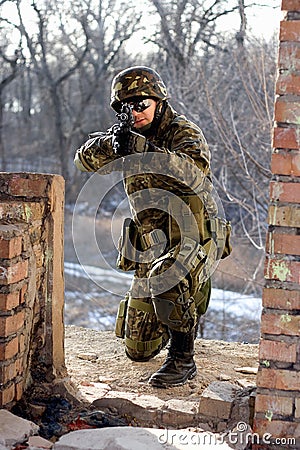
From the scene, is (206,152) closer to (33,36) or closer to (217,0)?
(217,0)

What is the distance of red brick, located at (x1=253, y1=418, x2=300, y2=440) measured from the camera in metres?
2.71

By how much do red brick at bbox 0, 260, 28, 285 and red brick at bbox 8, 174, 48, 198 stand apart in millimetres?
413

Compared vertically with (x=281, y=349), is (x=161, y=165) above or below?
above

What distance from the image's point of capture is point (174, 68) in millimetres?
9758

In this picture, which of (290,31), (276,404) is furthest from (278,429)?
(290,31)

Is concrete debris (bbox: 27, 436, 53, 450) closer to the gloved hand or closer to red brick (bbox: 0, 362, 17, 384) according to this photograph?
red brick (bbox: 0, 362, 17, 384)

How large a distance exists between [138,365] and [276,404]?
1497 mm

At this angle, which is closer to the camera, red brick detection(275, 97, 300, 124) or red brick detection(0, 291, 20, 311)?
red brick detection(275, 97, 300, 124)

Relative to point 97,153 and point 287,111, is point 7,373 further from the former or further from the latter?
point 287,111

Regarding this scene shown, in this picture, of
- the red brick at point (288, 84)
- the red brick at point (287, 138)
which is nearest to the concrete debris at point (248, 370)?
the red brick at point (287, 138)

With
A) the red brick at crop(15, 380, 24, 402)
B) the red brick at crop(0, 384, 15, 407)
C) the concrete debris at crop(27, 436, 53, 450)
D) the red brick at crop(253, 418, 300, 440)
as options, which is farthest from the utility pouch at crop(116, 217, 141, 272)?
the red brick at crop(253, 418, 300, 440)

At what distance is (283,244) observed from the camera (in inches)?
104

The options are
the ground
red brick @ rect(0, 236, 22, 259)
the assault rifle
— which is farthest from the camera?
the ground

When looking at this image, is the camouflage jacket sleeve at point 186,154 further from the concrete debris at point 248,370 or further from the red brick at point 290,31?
the concrete debris at point 248,370
